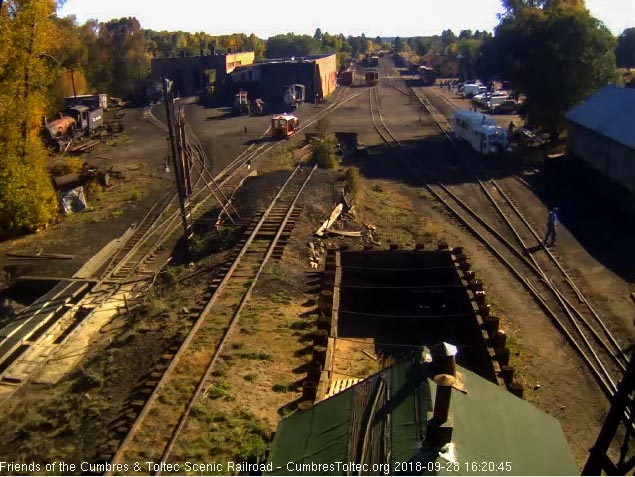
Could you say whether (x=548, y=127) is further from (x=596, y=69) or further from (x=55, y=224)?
(x=55, y=224)

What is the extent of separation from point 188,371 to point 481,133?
2420 centimetres

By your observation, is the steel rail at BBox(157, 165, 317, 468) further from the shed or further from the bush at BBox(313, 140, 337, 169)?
the bush at BBox(313, 140, 337, 169)

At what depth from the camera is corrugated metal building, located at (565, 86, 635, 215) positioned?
73.9 ft

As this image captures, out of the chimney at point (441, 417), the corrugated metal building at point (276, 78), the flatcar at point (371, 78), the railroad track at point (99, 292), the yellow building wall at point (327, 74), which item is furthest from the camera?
the flatcar at point (371, 78)

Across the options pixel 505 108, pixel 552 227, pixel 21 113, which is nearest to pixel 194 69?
pixel 505 108

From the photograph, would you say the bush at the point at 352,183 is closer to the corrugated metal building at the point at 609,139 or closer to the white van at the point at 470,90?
the corrugated metal building at the point at 609,139

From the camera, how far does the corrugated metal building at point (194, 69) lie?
61575 millimetres

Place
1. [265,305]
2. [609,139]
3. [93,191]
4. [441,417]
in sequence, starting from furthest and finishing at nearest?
[93,191] → [609,139] → [265,305] → [441,417]

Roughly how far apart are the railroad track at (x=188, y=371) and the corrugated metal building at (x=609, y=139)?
13059mm

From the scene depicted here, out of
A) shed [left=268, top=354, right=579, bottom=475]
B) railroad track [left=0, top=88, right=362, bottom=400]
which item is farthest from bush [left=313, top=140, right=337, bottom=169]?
shed [left=268, top=354, right=579, bottom=475]

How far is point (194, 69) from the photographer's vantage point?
205 ft

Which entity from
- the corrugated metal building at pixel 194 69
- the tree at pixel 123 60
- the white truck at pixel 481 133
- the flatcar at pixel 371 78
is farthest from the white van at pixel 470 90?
the tree at pixel 123 60

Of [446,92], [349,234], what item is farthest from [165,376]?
[446,92]

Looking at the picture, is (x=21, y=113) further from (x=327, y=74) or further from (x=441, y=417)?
(x=327, y=74)
